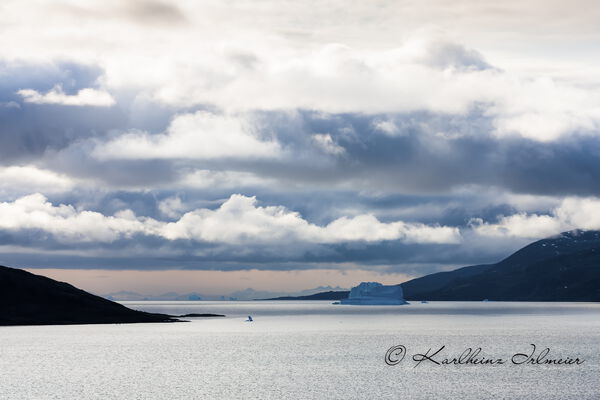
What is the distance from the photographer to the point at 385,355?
14075cm

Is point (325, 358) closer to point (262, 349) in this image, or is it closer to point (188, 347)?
point (262, 349)

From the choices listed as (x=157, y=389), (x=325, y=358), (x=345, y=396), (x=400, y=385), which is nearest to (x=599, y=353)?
(x=325, y=358)

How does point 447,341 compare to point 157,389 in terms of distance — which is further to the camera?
point 447,341

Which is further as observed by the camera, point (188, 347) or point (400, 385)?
point (188, 347)

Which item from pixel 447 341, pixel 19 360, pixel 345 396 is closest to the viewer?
pixel 345 396

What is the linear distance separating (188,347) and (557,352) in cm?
7393

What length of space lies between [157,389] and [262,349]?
214 ft

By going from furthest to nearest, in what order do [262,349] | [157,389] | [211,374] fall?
[262,349], [211,374], [157,389]

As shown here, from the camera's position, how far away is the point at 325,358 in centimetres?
13600

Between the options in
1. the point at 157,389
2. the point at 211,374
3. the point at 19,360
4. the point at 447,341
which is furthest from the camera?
the point at 447,341

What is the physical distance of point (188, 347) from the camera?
16462 cm

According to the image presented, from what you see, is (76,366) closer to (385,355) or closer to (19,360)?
(19,360)

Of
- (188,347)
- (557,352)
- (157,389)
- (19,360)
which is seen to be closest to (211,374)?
(157,389)

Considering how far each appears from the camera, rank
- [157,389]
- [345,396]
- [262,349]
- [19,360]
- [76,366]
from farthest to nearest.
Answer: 1. [262,349]
2. [19,360]
3. [76,366]
4. [157,389]
5. [345,396]
